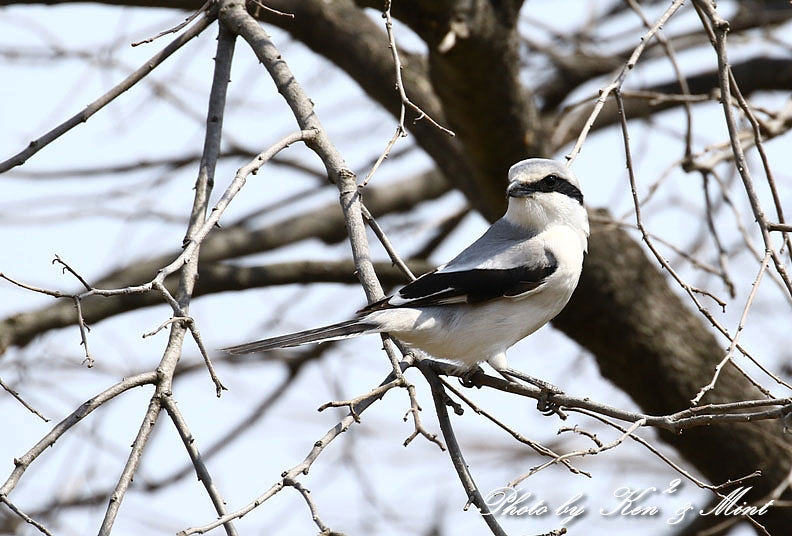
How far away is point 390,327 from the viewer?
3.18m

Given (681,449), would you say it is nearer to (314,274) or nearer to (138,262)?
(314,274)

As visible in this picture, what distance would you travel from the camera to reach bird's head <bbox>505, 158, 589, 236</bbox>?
12.2 feet

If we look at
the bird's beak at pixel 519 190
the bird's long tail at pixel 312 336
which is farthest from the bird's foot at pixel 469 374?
the bird's beak at pixel 519 190

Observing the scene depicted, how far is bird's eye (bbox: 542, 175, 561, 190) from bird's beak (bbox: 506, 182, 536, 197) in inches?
3.5

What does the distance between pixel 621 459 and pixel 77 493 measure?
380 cm

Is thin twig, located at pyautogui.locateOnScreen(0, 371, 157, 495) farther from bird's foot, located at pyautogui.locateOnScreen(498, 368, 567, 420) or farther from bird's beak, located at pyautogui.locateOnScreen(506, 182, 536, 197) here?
bird's beak, located at pyautogui.locateOnScreen(506, 182, 536, 197)

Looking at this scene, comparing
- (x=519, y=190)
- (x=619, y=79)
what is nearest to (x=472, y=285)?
(x=519, y=190)

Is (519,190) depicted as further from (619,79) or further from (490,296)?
(619,79)

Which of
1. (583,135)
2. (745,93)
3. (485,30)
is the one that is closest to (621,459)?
(745,93)

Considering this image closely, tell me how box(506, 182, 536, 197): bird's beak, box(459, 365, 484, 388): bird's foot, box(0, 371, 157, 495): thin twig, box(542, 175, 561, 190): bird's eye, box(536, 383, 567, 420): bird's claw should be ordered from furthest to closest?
box(542, 175, 561, 190): bird's eye → box(506, 182, 536, 197): bird's beak → box(459, 365, 484, 388): bird's foot → box(536, 383, 567, 420): bird's claw → box(0, 371, 157, 495): thin twig

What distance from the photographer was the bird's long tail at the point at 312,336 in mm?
2986

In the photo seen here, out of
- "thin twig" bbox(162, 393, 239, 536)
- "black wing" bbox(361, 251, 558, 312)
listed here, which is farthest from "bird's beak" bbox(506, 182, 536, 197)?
"thin twig" bbox(162, 393, 239, 536)

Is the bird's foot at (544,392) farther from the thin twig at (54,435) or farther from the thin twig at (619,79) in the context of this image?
the thin twig at (54,435)

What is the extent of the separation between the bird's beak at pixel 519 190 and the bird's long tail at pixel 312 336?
2.97ft
